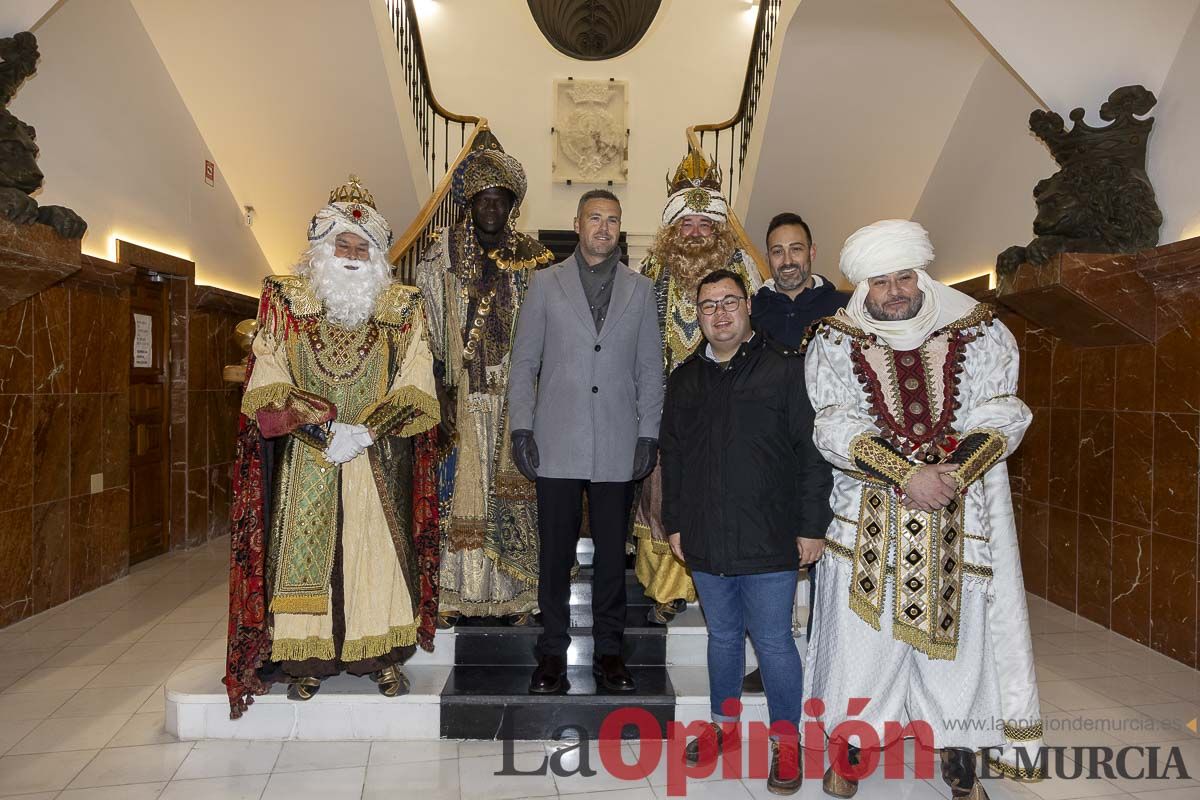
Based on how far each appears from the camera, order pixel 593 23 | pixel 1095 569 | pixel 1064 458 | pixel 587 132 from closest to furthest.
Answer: pixel 1095 569
pixel 1064 458
pixel 593 23
pixel 587 132

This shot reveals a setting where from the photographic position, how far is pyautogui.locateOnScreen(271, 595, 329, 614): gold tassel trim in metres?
2.71

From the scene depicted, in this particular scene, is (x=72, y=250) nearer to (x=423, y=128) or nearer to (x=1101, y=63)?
(x=423, y=128)

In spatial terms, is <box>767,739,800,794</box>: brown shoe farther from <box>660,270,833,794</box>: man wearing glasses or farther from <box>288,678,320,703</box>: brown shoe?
<box>288,678,320,703</box>: brown shoe

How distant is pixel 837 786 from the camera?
237 centimetres

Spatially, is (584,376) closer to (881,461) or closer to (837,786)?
(881,461)

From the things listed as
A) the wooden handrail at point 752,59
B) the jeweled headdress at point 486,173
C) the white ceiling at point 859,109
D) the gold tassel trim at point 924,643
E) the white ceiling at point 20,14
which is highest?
the wooden handrail at point 752,59

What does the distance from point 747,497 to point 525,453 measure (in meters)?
0.83

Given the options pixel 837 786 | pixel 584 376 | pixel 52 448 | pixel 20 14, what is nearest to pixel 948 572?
pixel 837 786

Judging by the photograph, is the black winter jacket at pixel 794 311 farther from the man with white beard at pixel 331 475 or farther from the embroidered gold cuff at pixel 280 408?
the embroidered gold cuff at pixel 280 408

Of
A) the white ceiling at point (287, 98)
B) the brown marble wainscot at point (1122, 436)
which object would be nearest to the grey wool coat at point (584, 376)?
the brown marble wainscot at point (1122, 436)

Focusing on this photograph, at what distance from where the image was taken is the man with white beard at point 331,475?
2.73 metres

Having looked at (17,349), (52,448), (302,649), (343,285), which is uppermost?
(343,285)

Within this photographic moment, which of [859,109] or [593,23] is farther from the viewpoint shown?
[593,23]

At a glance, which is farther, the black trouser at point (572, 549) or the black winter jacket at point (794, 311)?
the black winter jacket at point (794, 311)
